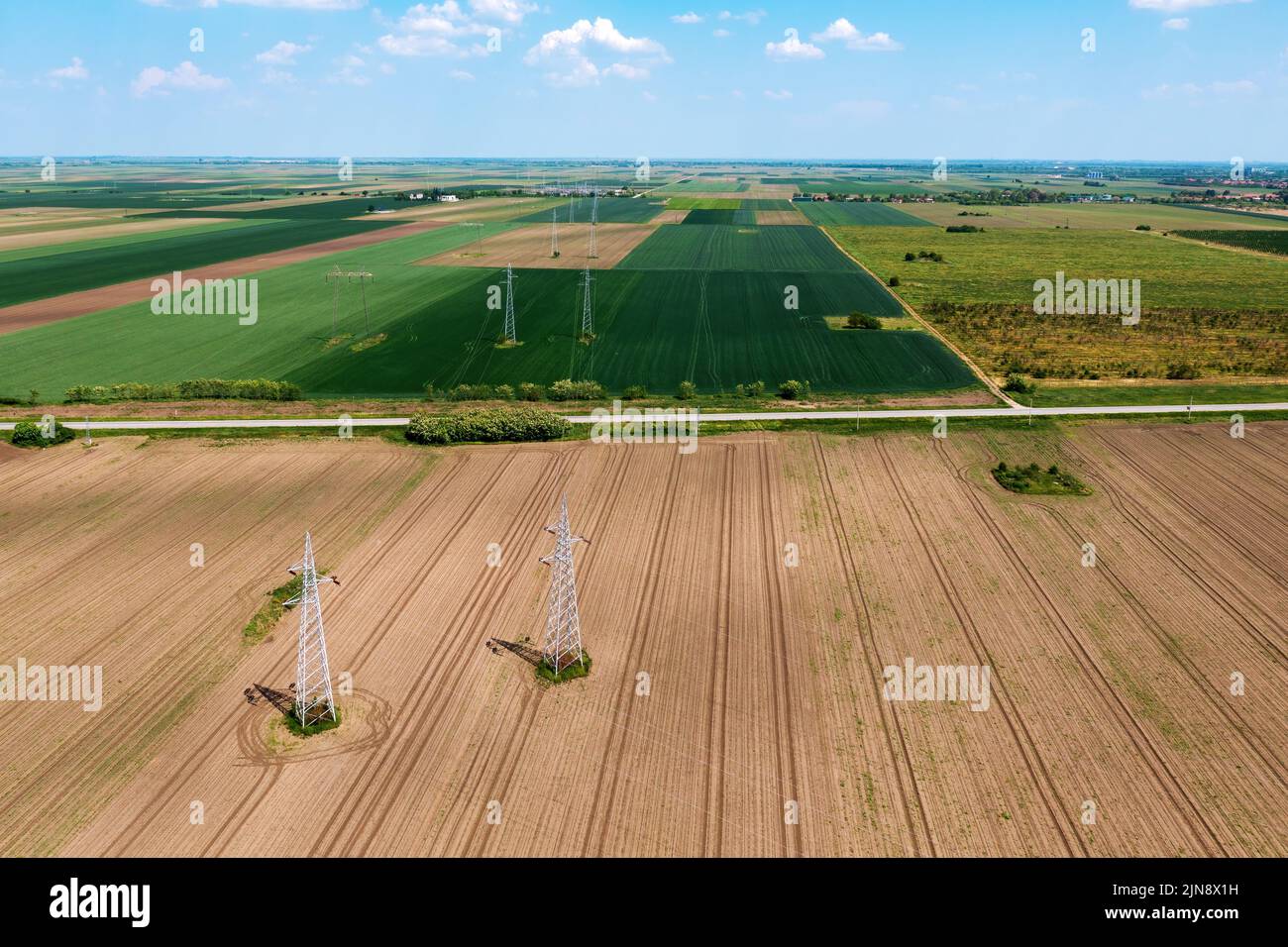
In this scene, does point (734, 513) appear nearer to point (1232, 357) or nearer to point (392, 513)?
point (392, 513)

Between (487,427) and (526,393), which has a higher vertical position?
(526,393)

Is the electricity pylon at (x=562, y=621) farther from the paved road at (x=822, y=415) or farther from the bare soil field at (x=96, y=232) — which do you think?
the bare soil field at (x=96, y=232)

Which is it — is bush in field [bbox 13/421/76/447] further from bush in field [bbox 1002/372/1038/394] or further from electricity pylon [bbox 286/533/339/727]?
bush in field [bbox 1002/372/1038/394]

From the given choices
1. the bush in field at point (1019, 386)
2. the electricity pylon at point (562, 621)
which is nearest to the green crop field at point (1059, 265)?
the bush in field at point (1019, 386)

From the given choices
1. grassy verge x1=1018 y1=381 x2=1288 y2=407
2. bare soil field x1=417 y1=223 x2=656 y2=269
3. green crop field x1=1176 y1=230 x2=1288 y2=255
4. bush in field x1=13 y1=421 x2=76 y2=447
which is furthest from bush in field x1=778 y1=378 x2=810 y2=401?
green crop field x1=1176 y1=230 x2=1288 y2=255

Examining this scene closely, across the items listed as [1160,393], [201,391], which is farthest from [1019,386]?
[201,391]

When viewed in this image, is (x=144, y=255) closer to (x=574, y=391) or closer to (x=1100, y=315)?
(x=574, y=391)
